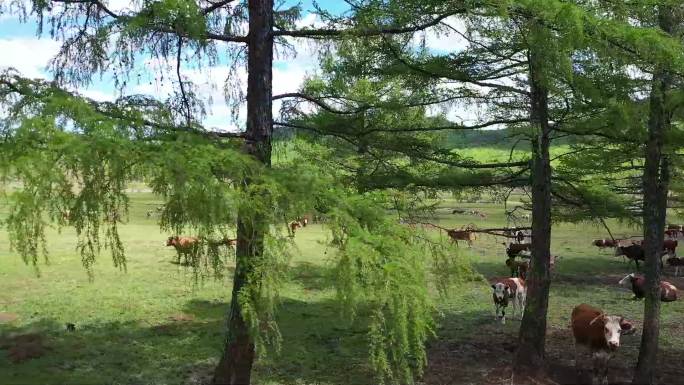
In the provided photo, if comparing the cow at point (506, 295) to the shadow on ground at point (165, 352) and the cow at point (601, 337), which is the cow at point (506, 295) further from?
the shadow on ground at point (165, 352)

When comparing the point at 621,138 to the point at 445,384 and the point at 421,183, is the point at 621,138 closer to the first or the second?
the point at 421,183

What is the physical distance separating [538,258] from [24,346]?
8851mm

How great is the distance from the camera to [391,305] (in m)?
3.74

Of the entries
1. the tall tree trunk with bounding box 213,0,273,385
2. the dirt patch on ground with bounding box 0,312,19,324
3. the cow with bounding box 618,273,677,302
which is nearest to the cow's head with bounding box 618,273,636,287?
the cow with bounding box 618,273,677,302

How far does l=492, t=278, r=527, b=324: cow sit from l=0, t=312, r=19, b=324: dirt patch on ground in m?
10.1

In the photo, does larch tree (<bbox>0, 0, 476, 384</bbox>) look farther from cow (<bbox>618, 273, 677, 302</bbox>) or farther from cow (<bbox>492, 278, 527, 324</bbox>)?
cow (<bbox>618, 273, 677, 302</bbox>)

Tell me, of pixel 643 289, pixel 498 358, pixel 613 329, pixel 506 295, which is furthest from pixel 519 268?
pixel 613 329

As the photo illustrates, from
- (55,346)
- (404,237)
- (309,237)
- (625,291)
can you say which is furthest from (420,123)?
(309,237)

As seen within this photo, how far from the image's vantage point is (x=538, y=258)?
974 centimetres

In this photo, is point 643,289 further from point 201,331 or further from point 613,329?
point 201,331

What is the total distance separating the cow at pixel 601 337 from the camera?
966 cm

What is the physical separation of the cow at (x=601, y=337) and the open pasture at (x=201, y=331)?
52 cm

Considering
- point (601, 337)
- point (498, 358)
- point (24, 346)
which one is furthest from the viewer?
point (498, 358)

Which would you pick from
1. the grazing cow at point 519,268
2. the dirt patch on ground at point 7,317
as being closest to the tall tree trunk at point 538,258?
the grazing cow at point 519,268
